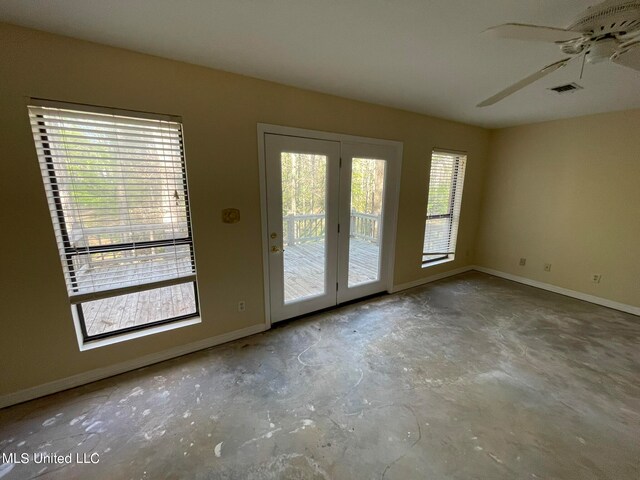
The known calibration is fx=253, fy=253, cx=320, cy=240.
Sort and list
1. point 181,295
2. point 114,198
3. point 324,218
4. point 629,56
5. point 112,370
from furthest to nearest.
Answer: point 324,218
point 181,295
point 112,370
point 114,198
point 629,56

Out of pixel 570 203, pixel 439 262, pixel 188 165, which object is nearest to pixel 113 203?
pixel 188 165

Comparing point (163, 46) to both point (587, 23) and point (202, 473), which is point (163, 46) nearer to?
point (587, 23)

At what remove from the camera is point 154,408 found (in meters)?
1.75

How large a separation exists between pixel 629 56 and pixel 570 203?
9.35 feet

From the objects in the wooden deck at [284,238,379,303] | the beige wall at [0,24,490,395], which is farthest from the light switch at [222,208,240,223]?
the wooden deck at [284,238,379,303]

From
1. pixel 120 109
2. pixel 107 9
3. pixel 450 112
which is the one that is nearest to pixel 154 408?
pixel 120 109

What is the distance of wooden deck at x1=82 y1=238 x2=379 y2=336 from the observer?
2219mm

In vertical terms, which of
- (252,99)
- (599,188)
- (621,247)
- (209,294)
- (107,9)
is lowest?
(209,294)

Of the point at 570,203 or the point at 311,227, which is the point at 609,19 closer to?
the point at 311,227

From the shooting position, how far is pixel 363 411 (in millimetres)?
1726

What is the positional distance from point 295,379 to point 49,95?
256cm

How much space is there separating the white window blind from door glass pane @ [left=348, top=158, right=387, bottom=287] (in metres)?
1.78

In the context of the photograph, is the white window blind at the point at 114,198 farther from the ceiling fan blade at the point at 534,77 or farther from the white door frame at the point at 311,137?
the ceiling fan blade at the point at 534,77

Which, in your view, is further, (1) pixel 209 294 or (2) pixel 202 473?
(1) pixel 209 294
